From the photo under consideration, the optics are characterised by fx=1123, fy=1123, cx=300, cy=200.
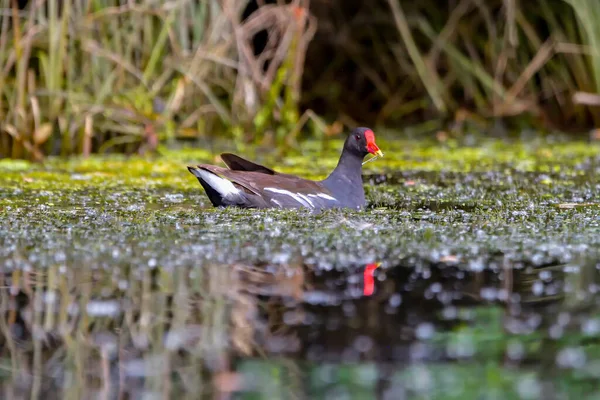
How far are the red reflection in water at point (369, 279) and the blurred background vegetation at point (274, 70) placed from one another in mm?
3743

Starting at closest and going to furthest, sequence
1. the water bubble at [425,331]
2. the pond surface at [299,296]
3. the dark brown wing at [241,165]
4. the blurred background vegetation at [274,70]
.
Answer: the pond surface at [299,296] → the water bubble at [425,331] → the dark brown wing at [241,165] → the blurred background vegetation at [274,70]

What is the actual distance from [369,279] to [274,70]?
16.9 ft

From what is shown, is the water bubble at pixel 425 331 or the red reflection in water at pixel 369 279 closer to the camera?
the water bubble at pixel 425 331

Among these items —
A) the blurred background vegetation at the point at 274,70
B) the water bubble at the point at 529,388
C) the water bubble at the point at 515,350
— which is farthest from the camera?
the blurred background vegetation at the point at 274,70

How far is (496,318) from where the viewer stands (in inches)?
128

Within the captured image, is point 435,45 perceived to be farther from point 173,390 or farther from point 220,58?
point 173,390

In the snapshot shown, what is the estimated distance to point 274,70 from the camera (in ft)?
28.8

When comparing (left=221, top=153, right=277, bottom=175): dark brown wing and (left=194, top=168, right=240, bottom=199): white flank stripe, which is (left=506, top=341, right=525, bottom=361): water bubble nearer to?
(left=194, top=168, right=240, bottom=199): white flank stripe

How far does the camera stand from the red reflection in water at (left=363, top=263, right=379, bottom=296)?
3608 mm

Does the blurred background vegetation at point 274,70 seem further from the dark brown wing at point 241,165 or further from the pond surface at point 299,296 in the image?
the dark brown wing at point 241,165

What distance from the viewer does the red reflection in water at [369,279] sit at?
3608 mm

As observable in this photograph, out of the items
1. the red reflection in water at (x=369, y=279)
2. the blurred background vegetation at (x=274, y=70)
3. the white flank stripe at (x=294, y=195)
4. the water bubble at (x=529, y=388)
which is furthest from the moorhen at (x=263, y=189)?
the water bubble at (x=529, y=388)

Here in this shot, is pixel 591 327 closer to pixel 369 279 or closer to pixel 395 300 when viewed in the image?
pixel 395 300

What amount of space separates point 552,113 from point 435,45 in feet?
4.79
